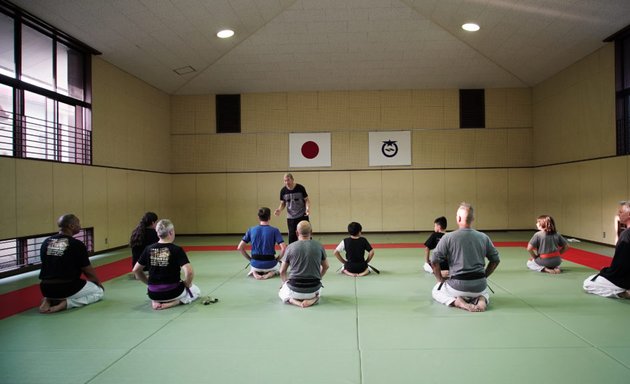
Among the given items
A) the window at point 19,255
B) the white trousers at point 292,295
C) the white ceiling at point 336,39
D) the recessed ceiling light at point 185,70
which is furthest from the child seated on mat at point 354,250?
the recessed ceiling light at point 185,70

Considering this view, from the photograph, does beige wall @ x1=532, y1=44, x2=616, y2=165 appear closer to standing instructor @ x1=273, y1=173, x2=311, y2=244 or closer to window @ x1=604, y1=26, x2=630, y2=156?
window @ x1=604, y1=26, x2=630, y2=156

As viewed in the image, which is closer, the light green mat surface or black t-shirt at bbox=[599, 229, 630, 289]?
the light green mat surface

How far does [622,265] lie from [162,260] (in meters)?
5.53

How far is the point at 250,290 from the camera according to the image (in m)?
5.79

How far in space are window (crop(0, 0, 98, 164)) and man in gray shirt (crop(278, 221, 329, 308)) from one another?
5610 millimetres

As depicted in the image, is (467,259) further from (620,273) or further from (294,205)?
(294,205)

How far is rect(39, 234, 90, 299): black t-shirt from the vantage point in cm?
474

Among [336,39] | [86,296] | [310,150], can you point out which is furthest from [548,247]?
[310,150]

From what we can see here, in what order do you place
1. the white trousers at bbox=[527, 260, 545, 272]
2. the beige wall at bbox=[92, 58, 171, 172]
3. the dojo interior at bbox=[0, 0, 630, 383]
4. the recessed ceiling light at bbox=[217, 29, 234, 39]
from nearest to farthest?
1. the dojo interior at bbox=[0, 0, 630, 383]
2. the white trousers at bbox=[527, 260, 545, 272]
3. the beige wall at bbox=[92, 58, 171, 172]
4. the recessed ceiling light at bbox=[217, 29, 234, 39]

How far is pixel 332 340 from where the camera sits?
148 inches

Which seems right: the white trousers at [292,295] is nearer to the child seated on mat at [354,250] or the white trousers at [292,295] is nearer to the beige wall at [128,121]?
the child seated on mat at [354,250]

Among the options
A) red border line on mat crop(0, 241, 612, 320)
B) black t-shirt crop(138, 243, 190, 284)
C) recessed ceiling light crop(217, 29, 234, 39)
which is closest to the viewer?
black t-shirt crop(138, 243, 190, 284)

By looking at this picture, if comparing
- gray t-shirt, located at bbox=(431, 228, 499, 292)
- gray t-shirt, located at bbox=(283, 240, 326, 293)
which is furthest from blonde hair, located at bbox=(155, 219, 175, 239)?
gray t-shirt, located at bbox=(431, 228, 499, 292)

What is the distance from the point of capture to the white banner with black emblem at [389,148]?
13102 millimetres
